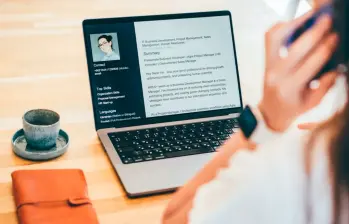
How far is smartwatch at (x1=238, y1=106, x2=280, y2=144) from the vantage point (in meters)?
0.76

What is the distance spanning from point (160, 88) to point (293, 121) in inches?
19.0

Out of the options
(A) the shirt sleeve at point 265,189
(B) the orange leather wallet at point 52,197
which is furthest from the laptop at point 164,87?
(A) the shirt sleeve at point 265,189

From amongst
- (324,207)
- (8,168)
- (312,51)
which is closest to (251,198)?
(324,207)

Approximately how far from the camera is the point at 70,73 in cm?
139

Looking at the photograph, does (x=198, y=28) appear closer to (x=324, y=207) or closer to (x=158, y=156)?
(x=158, y=156)

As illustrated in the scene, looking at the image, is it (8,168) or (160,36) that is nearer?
(8,168)

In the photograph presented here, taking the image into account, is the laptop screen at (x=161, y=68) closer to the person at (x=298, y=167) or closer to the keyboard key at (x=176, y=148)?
the keyboard key at (x=176, y=148)

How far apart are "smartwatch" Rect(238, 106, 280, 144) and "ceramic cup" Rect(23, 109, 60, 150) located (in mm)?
436

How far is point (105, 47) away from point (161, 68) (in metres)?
0.12

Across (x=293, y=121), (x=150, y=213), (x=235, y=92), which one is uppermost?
(x=293, y=121)

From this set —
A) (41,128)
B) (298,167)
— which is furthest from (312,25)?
(41,128)

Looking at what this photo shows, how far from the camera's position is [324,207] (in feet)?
2.09

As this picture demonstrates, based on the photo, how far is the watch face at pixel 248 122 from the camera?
2.57 ft

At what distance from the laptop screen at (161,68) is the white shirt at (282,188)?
540mm
